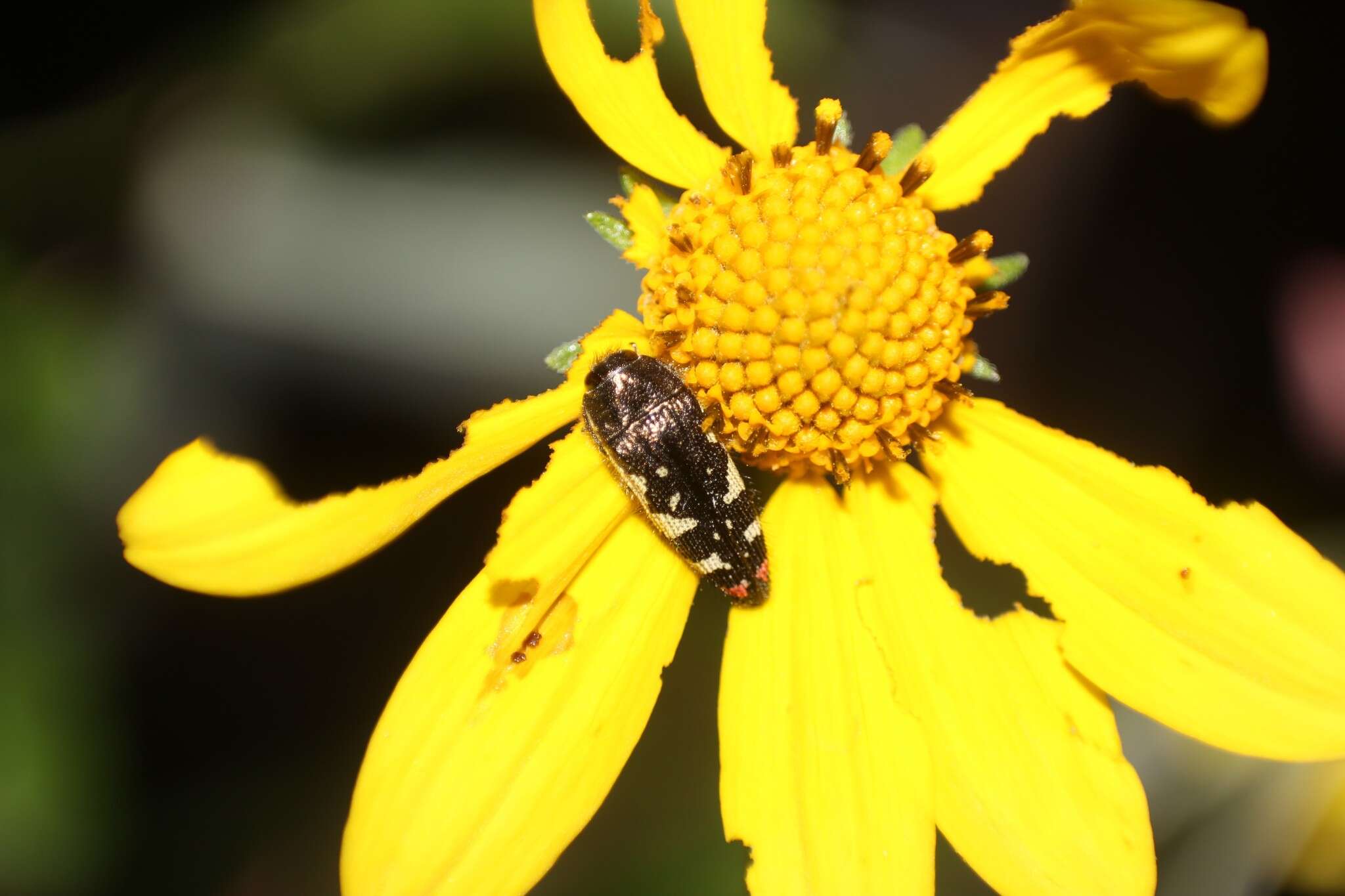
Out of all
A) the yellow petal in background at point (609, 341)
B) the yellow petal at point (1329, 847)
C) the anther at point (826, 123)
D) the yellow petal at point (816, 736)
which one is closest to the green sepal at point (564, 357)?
the yellow petal in background at point (609, 341)

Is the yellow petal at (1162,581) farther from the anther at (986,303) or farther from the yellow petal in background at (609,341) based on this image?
the yellow petal in background at (609,341)

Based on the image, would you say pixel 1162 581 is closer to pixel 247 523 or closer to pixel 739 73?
pixel 739 73

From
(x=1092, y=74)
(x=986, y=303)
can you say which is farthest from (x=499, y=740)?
(x=1092, y=74)

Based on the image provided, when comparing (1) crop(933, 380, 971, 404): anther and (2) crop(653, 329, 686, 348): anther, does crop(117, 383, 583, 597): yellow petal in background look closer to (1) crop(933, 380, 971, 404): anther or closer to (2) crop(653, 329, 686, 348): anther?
(2) crop(653, 329, 686, 348): anther

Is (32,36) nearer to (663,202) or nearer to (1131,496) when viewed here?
(663,202)

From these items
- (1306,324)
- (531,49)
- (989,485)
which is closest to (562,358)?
(989,485)
